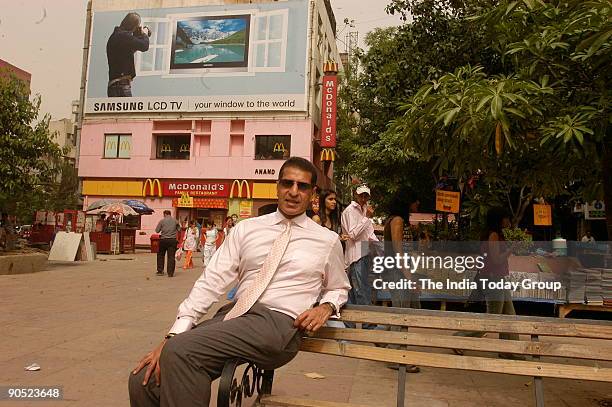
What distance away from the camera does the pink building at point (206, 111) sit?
26.8 m

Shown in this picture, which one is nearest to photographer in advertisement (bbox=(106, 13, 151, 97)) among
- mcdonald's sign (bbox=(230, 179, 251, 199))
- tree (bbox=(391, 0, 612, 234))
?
mcdonald's sign (bbox=(230, 179, 251, 199))

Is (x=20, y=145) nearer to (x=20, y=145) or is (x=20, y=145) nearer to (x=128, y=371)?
(x=20, y=145)

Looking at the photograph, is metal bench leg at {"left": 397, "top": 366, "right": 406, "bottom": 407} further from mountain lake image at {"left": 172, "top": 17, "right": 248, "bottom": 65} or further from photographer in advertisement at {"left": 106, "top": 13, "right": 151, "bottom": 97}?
photographer in advertisement at {"left": 106, "top": 13, "right": 151, "bottom": 97}

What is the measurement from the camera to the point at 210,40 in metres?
28.1

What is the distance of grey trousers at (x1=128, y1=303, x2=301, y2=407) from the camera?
6.97 ft

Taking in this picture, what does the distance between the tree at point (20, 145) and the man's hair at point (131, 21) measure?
18594mm

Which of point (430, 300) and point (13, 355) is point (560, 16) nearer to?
point (430, 300)

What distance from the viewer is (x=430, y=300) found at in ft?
22.2

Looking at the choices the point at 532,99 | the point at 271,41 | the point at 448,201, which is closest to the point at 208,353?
the point at 532,99

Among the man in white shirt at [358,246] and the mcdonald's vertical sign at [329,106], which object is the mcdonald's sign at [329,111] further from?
the man in white shirt at [358,246]

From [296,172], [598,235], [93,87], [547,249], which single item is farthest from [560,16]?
[93,87]

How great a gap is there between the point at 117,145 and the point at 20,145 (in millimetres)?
18090

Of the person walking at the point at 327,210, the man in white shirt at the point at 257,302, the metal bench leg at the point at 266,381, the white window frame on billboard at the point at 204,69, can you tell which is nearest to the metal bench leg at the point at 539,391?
the man in white shirt at the point at 257,302
